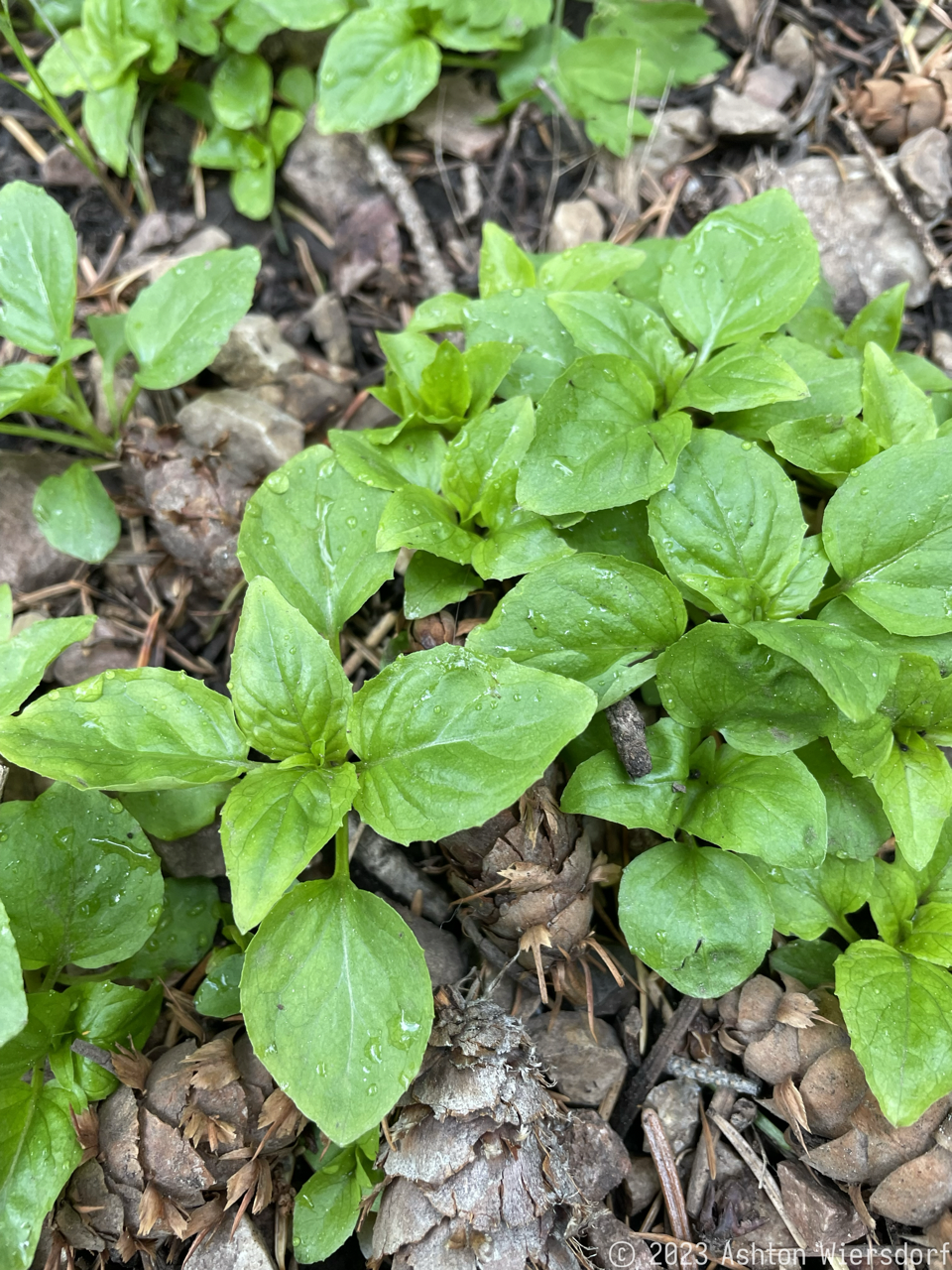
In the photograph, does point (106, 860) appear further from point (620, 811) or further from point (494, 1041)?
point (620, 811)

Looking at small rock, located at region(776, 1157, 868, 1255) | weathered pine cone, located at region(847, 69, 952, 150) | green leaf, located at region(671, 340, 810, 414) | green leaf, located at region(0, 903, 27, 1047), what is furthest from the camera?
weathered pine cone, located at region(847, 69, 952, 150)

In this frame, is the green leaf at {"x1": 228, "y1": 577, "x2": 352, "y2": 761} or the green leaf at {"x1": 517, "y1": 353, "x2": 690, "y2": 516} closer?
the green leaf at {"x1": 228, "y1": 577, "x2": 352, "y2": 761}

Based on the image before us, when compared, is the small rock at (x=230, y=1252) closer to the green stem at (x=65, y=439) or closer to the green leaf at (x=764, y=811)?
the green leaf at (x=764, y=811)

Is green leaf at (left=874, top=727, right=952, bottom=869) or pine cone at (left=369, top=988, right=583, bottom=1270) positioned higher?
green leaf at (left=874, top=727, right=952, bottom=869)

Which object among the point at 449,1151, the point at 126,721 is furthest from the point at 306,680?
the point at 449,1151

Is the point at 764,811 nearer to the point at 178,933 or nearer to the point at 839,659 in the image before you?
the point at 839,659

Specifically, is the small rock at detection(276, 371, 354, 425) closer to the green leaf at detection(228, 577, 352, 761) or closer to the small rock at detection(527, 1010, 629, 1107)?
the green leaf at detection(228, 577, 352, 761)

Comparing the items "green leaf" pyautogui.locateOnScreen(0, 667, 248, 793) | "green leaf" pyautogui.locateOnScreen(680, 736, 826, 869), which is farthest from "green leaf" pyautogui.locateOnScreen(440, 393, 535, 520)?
"green leaf" pyautogui.locateOnScreen(680, 736, 826, 869)
